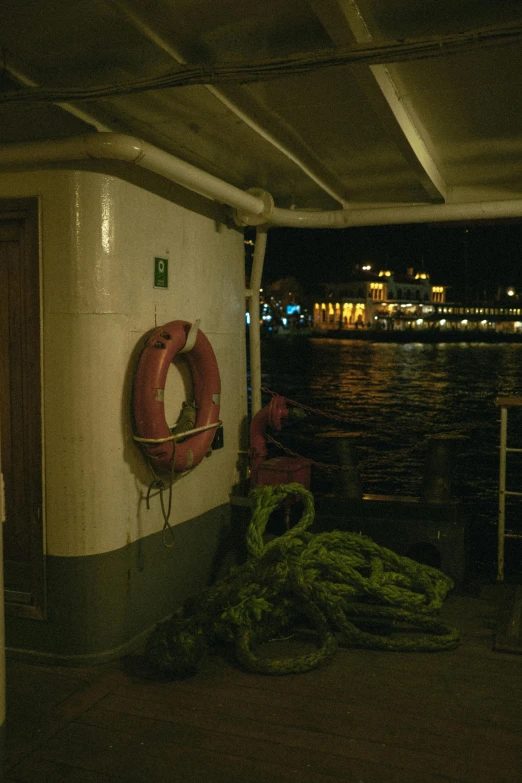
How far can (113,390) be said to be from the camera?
3590mm

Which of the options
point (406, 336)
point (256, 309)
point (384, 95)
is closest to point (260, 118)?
point (384, 95)

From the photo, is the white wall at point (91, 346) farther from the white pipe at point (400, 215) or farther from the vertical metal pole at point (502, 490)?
the vertical metal pole at point (502, 490)

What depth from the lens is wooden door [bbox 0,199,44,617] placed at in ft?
11.6

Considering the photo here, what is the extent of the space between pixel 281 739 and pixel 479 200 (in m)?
3.97

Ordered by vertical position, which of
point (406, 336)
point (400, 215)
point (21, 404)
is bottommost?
point (406, 336)

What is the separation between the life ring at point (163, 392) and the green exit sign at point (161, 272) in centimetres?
25

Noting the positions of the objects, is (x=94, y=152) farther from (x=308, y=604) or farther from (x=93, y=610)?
(x=308, y=604)

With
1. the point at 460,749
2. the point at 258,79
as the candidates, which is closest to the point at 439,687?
the point at 460,749

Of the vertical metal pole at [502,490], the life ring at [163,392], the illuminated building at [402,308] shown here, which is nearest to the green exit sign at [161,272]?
the life ring at [163,392]

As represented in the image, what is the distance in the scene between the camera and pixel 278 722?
9.55ft

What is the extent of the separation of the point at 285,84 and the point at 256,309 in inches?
91.1

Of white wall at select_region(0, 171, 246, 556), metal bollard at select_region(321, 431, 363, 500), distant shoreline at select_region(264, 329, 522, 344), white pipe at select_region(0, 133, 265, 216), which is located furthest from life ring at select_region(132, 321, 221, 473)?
distant shoreline at select_region(264, 329, 522, 344)

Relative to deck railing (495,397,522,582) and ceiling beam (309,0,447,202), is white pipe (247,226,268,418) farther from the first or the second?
deck railing (495,397,522,582)

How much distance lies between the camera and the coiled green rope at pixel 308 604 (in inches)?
133
